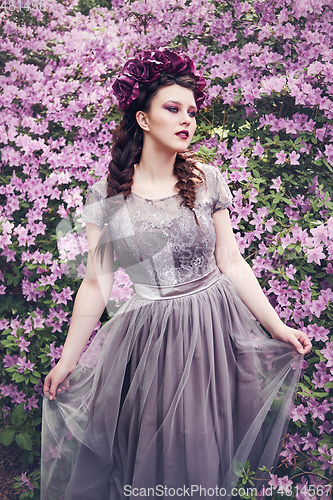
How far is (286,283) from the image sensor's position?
4.85 feet

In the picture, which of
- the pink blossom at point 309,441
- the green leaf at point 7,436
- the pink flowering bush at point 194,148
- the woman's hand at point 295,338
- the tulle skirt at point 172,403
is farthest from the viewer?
the green leaf at point 7,436

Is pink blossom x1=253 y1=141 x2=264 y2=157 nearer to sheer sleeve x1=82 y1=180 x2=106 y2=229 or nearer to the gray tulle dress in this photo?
the gray tulle dress

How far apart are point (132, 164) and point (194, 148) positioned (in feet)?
1.68

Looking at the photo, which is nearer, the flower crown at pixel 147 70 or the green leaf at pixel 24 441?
the flower crown at pixel 147 70

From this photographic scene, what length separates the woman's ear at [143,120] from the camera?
1.15 meters

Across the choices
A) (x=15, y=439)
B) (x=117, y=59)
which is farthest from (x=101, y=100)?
(x=15, y=439)

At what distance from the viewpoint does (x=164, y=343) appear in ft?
3.79

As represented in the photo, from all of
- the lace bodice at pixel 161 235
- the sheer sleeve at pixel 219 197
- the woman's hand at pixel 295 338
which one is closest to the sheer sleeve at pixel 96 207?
the lace bodice at pixel 161 235

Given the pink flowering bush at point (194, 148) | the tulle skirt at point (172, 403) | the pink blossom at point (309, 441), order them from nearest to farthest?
1. the tulle skirt at point (172, 403)
2. the pink blossom at point (309, 441)
3. the pink flowering bush at point (194, 148)

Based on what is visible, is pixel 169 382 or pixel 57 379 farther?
pixel 57 379

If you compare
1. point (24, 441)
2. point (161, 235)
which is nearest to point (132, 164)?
point (161, 235)

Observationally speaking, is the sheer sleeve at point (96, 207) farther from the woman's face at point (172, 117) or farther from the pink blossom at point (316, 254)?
the pink blossom at point (316, 254)

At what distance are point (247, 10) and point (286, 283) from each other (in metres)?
1.21

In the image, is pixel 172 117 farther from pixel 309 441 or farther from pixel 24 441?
pixel 24 441
